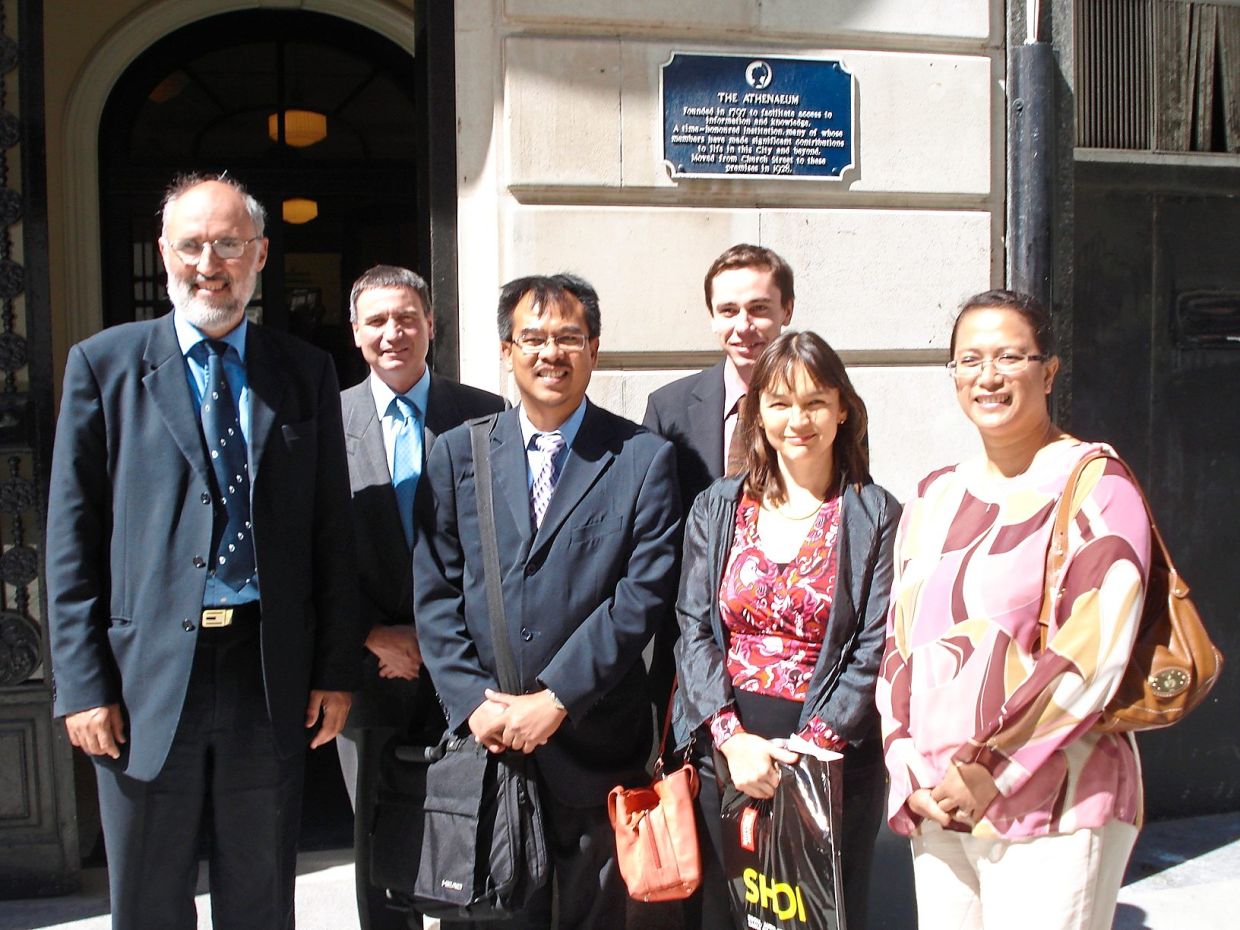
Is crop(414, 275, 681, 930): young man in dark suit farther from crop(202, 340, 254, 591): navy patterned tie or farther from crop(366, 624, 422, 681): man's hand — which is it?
crop(202, 340, 254, 591): navy patterned tie

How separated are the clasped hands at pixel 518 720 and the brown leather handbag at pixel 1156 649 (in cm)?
119

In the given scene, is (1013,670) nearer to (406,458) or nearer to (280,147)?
(406,458)

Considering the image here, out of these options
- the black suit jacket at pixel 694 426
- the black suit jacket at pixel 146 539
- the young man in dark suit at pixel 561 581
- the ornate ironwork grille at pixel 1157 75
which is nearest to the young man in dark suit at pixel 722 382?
the black suit jacket at pixel 694 426

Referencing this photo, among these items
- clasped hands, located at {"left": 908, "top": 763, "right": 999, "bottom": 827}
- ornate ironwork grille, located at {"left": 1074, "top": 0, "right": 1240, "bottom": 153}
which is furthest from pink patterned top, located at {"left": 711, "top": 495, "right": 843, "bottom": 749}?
ornate ironwork grille, located at {"left": 1074, "top": 0, "right": 1240, "bottom": 153}

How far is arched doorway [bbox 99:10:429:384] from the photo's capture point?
6590mm

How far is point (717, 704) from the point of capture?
2953mm

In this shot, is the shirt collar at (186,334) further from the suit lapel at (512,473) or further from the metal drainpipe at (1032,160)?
the metal drainpipe at (1032,160)

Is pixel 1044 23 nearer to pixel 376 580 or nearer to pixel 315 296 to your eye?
pixel 376 580

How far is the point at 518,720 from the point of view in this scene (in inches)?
119

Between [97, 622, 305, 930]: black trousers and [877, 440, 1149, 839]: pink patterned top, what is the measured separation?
1.51 m

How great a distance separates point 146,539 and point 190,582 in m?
0.15

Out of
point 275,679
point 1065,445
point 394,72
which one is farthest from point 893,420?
point 394,72

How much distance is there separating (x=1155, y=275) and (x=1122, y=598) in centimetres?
320

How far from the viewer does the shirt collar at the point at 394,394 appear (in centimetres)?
368
